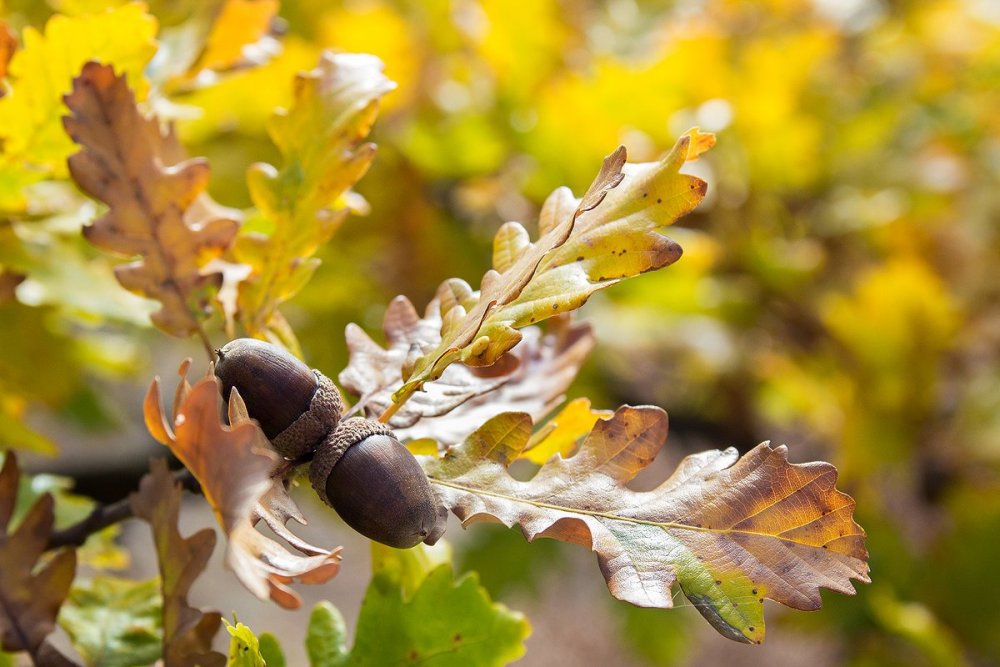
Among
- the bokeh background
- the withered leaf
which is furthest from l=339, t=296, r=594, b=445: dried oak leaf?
the bokeh background

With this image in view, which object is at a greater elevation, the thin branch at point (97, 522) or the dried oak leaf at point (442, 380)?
the dried oak leaf at point (442, 380)

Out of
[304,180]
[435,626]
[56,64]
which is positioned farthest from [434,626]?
[56,64]

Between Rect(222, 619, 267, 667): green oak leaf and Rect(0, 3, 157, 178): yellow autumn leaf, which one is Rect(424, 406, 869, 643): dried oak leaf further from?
Rect(0, 3, 157, 178): yellow autumn leaf

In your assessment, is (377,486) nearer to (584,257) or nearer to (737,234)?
(584,257)

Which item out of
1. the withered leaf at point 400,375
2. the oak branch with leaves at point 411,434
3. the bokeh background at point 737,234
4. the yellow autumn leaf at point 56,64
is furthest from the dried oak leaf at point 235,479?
the bokeh background at point 737,234

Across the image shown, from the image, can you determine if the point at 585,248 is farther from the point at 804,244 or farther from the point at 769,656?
the point at 769,656

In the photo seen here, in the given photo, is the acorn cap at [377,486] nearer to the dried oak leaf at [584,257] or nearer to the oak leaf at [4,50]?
the dried oak leaf at [584,257]

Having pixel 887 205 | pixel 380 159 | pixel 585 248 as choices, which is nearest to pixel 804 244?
pixel 887 205
